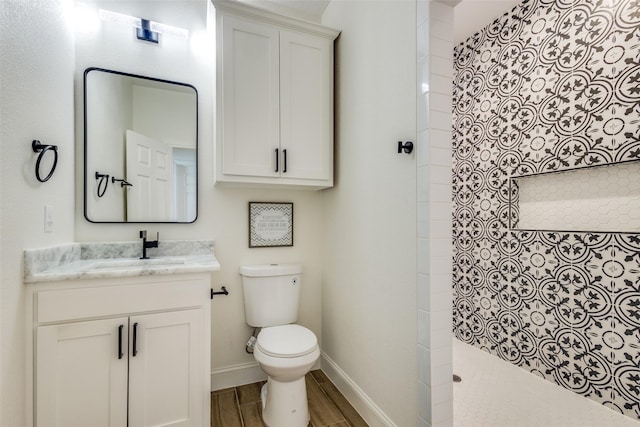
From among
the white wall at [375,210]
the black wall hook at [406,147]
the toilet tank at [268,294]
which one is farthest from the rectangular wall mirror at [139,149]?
the black wall hook at [406,147]

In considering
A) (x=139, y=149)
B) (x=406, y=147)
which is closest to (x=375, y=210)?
(x=406, y=147)

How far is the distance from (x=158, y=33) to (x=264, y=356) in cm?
210

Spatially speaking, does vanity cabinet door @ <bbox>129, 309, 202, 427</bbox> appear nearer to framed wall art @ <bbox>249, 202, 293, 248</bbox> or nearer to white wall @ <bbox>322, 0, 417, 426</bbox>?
framed wall art @ <bbox>249, 202, 293, 248</bbox>

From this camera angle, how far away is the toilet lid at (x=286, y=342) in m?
1.50

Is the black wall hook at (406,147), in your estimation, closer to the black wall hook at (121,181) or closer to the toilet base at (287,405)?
the toilet base at (287,405)

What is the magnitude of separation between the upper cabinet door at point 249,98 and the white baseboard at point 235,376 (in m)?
1.36

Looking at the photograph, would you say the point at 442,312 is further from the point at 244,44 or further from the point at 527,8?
the point at 527,8

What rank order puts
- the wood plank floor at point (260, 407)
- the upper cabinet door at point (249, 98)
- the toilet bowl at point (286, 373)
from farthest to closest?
the upper cabinet door at point (249, 98)
the wood plank floor at point (260, 407)
the toilet bowl at point (286, 373)

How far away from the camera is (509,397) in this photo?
71.6 inches

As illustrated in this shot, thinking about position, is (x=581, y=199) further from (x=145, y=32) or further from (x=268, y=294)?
(x=145, y=32)

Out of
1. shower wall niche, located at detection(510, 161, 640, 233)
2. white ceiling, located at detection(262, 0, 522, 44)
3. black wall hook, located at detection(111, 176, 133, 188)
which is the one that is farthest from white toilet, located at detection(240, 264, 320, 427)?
white ceiling, located at detection(262, 0, 522, 44)

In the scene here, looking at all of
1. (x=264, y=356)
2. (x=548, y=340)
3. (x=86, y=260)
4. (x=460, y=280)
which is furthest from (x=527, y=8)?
(x=86, y=260)

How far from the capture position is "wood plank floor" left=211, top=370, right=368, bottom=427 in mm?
1613

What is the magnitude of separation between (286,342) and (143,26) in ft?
6.96
